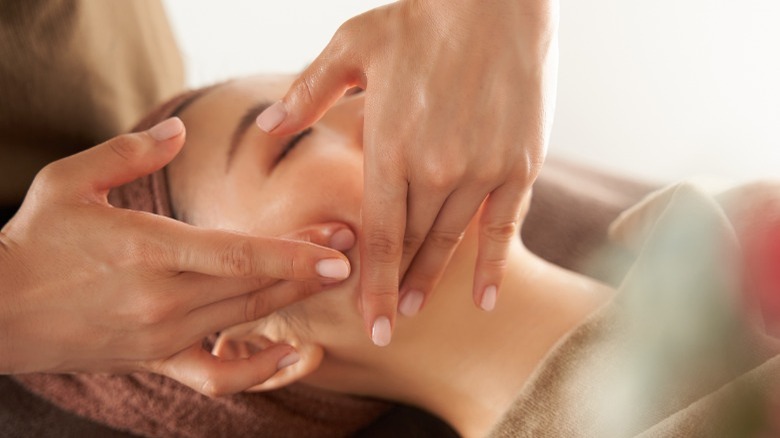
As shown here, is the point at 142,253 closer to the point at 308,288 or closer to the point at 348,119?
the point at 308,288

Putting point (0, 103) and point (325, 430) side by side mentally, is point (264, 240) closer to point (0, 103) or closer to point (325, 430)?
point (325, 430)

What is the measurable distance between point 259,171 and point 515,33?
40 cm

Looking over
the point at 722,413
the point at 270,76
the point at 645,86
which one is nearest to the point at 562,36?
the point at 645,86

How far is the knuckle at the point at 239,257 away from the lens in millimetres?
794

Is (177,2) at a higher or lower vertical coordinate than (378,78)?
lower

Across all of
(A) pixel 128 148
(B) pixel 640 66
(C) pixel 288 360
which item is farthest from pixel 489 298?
(B) pixel 640 66

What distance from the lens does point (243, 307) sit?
0.88 m

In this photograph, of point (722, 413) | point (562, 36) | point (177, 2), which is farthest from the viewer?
point (177, 2)

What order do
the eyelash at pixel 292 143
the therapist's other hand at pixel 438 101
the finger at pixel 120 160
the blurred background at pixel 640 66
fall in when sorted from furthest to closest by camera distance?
the blurred background at pixel 640 66, the eyelash at pixel 292 143, the finger at pixel 120 160, the therapist's other hand at pixel 438 101

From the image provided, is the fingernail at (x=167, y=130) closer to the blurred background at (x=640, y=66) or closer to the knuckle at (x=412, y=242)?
the knuckle at (x=412, y=242)

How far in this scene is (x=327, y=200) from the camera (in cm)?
92

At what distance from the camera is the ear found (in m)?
0.98

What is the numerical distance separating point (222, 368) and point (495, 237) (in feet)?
1.26

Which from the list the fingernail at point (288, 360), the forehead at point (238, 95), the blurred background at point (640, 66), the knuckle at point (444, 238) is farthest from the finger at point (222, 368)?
the blurred background at point (640, 66)
